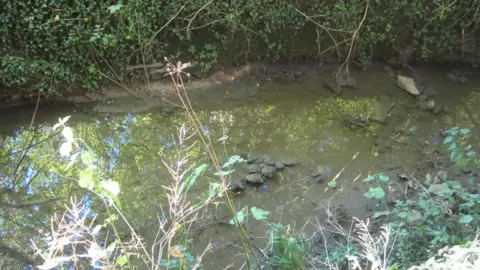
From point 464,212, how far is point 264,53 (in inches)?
114

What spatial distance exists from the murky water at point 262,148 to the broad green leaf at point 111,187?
4.38 ft

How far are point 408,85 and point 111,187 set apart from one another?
410 centimetres

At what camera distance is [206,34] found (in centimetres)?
464

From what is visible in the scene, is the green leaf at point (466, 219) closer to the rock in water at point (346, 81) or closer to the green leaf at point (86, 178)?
the green leaf at point (86, 178)

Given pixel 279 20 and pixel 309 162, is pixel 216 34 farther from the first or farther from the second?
pixel 309 162

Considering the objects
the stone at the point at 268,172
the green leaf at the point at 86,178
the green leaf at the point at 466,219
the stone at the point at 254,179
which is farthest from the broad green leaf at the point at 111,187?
the stone at the point at 268,172

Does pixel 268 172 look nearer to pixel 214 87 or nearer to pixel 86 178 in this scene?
pixel 214 87

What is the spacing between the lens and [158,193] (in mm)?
3381

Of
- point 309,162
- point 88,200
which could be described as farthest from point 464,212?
point 88,200

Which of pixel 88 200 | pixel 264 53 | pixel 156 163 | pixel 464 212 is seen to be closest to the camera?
A: pixel 464 212

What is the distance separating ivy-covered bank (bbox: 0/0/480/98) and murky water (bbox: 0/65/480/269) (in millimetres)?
361

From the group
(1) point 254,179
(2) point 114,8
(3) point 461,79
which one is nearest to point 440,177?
(1) point 254,179

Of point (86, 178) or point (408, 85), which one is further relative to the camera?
point (408, 85)

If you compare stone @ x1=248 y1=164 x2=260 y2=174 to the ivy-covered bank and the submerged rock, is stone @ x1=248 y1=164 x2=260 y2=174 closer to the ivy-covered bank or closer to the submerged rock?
the submerged rock
